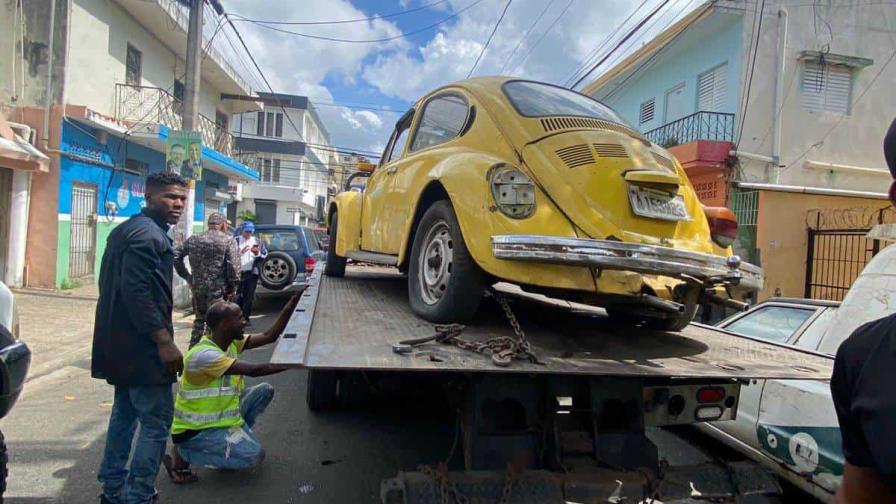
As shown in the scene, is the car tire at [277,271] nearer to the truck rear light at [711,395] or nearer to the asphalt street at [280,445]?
the asphalt street at [280,445]

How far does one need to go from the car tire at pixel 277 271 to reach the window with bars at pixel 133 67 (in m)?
7.13

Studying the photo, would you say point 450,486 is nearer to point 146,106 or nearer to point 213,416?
point 213,416

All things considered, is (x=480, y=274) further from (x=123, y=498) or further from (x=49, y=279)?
(x=49, y=279)

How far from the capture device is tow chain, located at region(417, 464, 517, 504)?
2348 mm

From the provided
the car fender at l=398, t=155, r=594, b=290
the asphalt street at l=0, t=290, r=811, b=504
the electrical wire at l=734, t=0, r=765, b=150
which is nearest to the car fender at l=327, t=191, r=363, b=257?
the asphalt street at l=0, t=290, r=811, b=504

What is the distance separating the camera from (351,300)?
420 centimetres

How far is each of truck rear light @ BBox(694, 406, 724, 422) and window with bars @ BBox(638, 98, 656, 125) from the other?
1469 cm

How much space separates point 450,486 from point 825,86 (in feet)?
46.3

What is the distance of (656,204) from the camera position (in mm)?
3242

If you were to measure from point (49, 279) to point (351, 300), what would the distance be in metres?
10.2

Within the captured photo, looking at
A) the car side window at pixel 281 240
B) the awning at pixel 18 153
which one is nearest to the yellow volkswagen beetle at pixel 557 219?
the car side window at pixel 281 240

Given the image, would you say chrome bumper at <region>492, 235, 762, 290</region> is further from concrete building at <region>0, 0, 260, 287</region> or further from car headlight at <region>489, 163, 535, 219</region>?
concrete building at <region>0, 0, 260, 287</region>

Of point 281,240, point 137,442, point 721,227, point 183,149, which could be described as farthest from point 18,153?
point 721,227

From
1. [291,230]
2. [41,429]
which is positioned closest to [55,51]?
[291,230]
